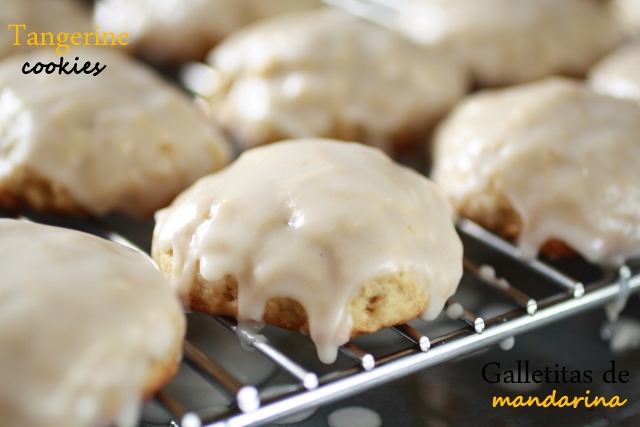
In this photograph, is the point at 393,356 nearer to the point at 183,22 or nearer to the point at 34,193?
the point at 34,193

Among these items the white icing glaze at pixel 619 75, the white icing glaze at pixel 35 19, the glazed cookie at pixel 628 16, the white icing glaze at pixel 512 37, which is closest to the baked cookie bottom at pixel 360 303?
the white icing glaze at pixel 619 75

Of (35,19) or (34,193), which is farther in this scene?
(35,19)

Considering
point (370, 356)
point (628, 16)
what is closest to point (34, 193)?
point (370, 356)

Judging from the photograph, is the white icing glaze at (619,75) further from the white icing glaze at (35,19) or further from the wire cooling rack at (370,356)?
the white icing glaze at (35,19)

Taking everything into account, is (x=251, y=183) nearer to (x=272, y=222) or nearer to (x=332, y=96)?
(x=272, y=222)

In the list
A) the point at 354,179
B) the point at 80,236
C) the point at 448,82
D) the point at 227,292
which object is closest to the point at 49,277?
the point at 80,236

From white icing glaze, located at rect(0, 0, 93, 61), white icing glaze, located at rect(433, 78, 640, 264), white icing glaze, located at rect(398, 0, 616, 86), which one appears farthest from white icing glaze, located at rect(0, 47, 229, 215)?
white icing glaze, located at rect(398, 0, 616, 86)

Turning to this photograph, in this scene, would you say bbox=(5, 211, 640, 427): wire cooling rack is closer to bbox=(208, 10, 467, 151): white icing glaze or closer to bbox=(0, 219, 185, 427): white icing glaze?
bbox=(0, 219, 185, 427): white icing glaze
